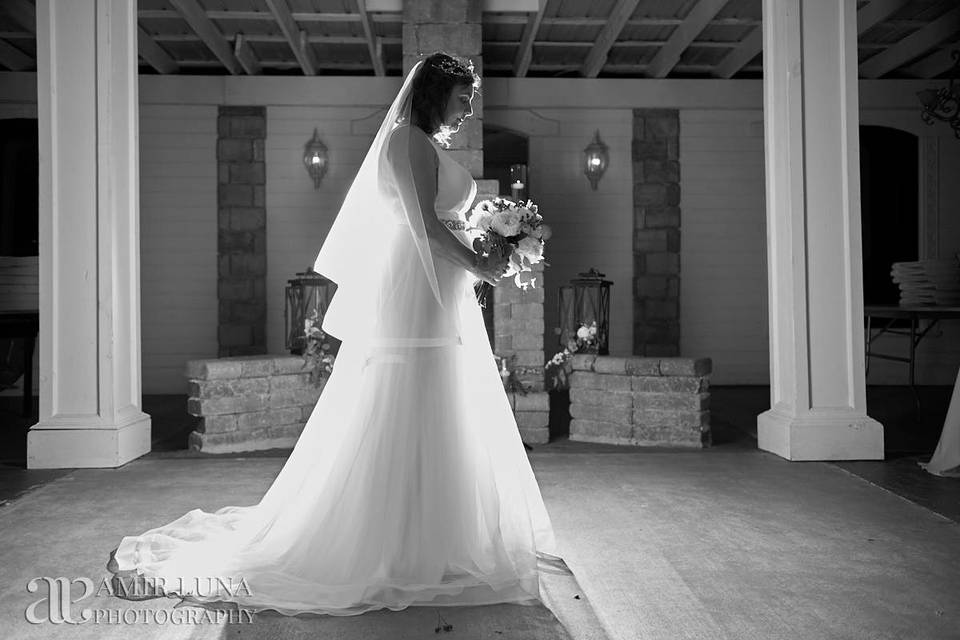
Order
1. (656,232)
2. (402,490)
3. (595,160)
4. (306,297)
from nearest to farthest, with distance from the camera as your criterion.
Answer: (402,490), (306,297), (595,160), (656,232)

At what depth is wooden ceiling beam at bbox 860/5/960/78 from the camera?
7.59 metres

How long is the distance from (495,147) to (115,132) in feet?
28.3

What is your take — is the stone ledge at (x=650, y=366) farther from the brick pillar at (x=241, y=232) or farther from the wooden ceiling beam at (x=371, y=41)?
the brick pillar at (x=241, y=232)

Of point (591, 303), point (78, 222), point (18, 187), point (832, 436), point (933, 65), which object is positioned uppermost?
point (933, 65)

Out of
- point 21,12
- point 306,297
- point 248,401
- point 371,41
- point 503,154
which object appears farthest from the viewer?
point 503,154

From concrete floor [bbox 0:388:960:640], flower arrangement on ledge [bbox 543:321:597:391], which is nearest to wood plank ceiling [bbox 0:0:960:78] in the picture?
flower arrangement on ledge [bbox 543:321:597:391]

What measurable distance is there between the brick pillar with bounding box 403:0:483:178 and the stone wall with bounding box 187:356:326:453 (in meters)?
1.89

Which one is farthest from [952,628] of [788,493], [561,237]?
[561,237]

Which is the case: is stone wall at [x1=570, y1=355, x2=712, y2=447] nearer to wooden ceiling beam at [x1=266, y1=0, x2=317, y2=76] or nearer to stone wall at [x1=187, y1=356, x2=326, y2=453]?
stone wall at [x1=187, y1=356, x2=326, y2=453]

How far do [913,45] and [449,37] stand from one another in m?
5.16

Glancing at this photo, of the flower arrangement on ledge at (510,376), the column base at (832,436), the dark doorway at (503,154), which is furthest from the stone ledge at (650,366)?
the dark doorway at (503,154)

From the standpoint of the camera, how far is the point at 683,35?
800cm

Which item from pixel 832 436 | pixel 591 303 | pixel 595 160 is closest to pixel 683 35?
pixel 595 160

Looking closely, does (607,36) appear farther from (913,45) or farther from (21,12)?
(21,12)
